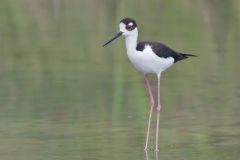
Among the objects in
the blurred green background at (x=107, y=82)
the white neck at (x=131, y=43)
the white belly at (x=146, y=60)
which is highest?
the white neck at (x=131, y=43)

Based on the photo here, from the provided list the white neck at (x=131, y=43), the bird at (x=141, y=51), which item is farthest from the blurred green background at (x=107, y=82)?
Result: the white neck at (x=131, y=43)

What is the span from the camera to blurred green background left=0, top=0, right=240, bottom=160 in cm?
721

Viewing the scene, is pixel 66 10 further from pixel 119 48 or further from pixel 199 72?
pixel 199 72

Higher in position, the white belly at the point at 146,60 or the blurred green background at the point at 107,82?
the white belly at the point at 146,60

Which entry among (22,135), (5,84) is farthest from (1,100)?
(22,135)

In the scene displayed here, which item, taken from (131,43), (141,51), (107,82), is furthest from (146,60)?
(107,82)

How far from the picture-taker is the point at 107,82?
9.68 m

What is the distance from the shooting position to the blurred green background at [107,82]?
7207mm

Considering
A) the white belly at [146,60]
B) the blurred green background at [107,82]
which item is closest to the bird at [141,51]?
the white belly at [146,60]

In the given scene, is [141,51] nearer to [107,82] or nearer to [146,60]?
[146,60]

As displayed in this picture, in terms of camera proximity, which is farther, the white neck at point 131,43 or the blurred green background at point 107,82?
the white neck at point 131,43

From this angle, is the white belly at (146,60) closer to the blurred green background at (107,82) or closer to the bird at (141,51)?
the bird at (141,51)

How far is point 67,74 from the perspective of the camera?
10.2 m

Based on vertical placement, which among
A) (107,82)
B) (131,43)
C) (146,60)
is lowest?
(107,82)
